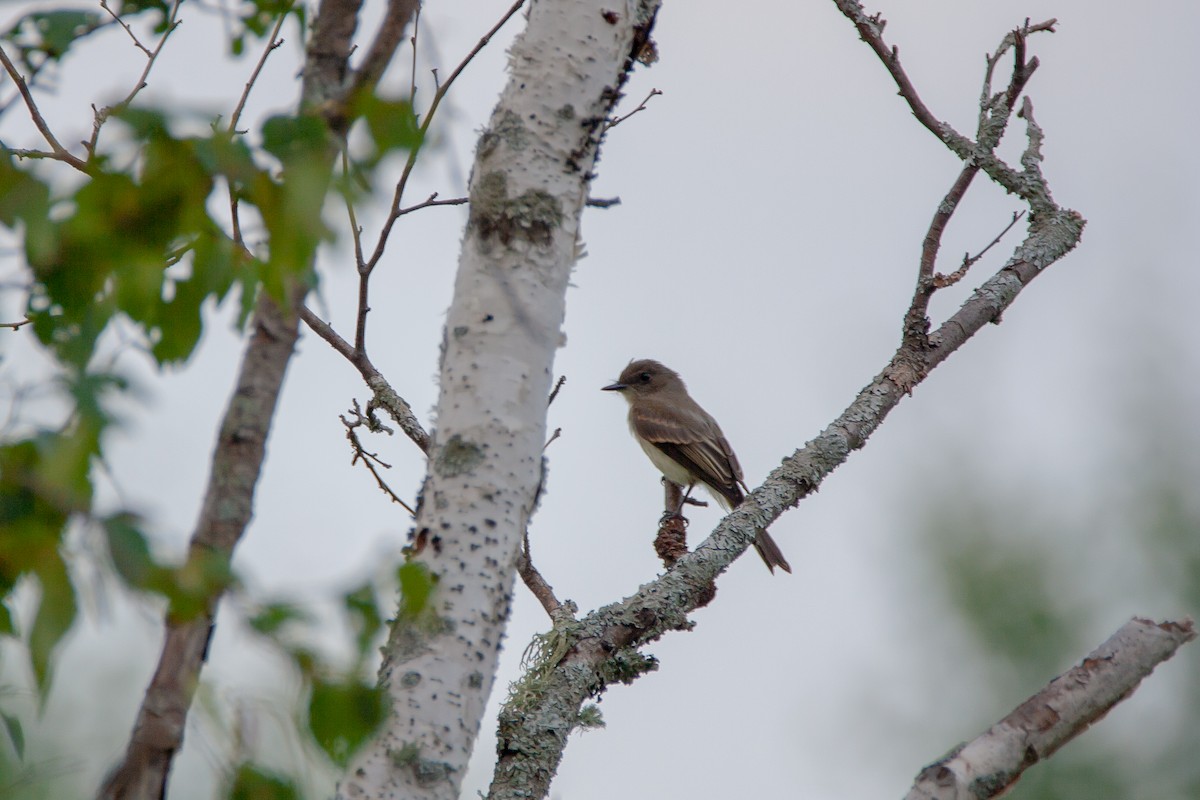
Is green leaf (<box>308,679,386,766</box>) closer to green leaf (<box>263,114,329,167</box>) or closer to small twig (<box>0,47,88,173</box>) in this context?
green leaf (<box>263,114,329,167</box>)

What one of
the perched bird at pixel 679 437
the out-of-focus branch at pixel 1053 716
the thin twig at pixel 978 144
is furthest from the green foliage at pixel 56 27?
the perched bird at pixel 679 437

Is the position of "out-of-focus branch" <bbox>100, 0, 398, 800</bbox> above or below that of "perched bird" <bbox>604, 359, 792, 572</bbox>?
below

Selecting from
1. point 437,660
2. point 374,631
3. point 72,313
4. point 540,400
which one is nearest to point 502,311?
point 540,400

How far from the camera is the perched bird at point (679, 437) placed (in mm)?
10281

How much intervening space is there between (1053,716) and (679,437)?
7.60m

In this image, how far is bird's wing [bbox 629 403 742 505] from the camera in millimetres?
10250

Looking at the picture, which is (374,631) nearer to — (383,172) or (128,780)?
(128,780)

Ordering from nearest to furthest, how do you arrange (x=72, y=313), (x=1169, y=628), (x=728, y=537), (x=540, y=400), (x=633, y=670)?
(x=72, y=313)
(x=540, y=400)
(x=1169, y=628)
(x=633, y=670)
(x=728, y=537)

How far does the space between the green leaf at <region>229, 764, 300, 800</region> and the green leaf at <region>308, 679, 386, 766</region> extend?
0.26ft

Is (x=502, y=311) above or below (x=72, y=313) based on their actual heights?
above

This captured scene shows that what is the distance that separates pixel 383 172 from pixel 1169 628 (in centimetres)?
232

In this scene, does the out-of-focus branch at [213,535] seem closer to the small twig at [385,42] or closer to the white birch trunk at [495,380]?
the small twig at [385,42]

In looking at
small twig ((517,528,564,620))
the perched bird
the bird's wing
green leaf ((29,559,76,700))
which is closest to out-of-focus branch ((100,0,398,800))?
green leaf ((29,559,76,700))

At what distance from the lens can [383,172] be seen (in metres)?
1.81
